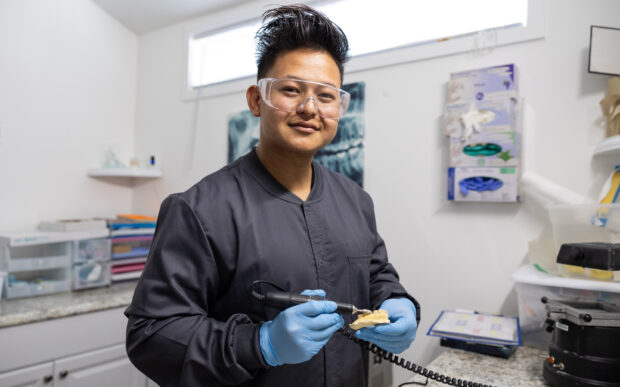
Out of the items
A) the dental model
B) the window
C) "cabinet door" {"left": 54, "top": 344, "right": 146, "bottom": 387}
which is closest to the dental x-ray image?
the window

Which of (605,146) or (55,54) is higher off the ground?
(55,54)

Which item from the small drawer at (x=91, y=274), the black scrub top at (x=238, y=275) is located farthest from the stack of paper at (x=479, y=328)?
the small drawer at (x=91, y=274)

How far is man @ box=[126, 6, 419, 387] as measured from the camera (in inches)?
35.9

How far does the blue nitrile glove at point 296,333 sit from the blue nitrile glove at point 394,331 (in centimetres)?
21

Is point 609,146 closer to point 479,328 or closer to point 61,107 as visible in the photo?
point 479,328

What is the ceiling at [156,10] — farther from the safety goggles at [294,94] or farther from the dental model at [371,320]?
the dental model at [371,320]

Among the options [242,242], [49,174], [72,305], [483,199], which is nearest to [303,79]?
[242,242]

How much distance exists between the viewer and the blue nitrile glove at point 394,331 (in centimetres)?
108

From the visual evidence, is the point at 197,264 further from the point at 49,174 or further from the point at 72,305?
the point at 49,174

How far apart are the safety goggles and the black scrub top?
20 cm

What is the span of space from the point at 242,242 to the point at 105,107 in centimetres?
238

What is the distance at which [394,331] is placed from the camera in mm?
1071

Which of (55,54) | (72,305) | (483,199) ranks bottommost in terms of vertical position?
(72,305)

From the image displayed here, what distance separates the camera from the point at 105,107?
2.91m
